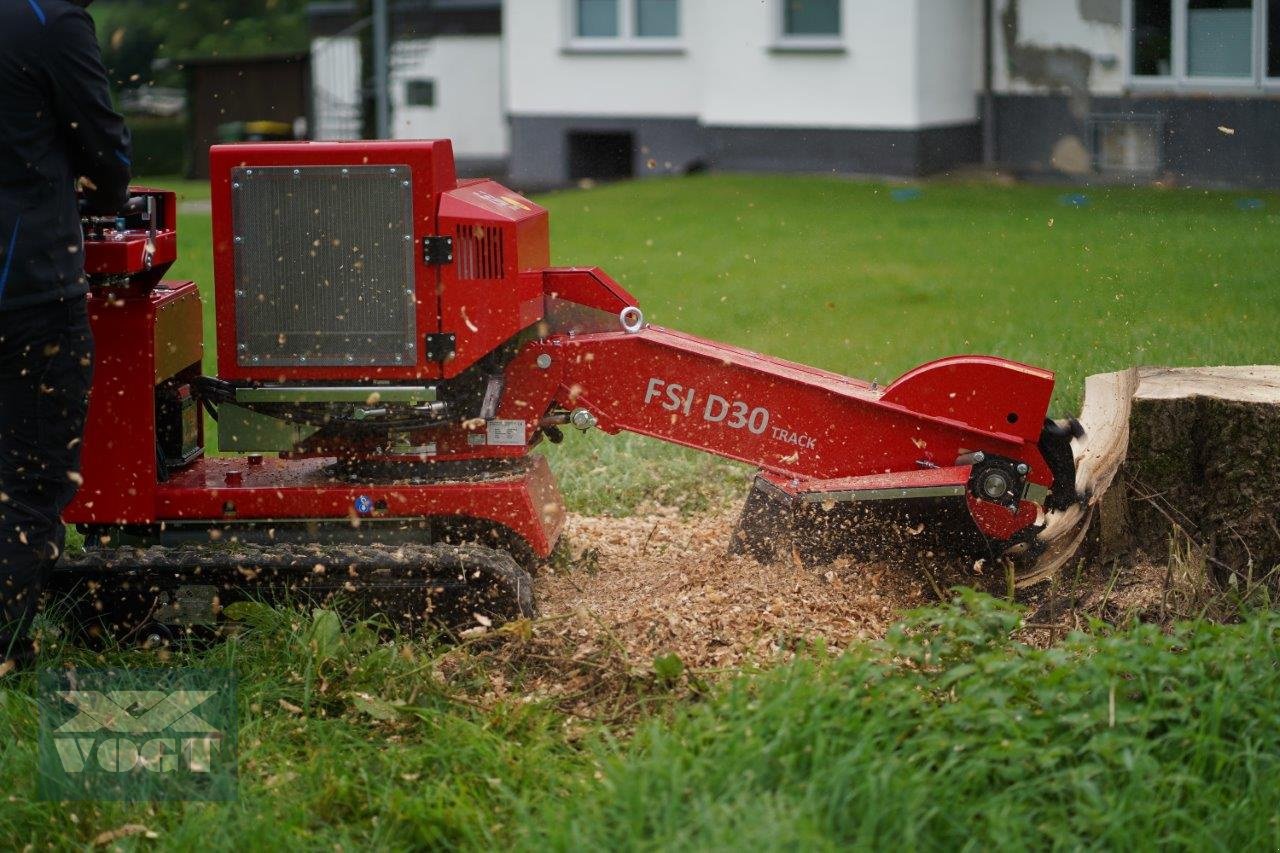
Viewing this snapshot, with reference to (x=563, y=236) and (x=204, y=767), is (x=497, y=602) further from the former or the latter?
(x=563, y=236)

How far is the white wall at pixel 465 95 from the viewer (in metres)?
27.2

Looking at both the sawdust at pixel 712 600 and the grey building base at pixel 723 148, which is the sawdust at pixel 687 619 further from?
the grey building base at pixel 723 148

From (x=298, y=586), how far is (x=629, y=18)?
55.9 ft

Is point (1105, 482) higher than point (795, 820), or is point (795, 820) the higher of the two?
point (1105, 482)

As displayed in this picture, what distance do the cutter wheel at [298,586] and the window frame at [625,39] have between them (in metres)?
16.6

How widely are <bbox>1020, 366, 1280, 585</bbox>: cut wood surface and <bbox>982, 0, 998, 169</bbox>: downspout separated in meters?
13.1

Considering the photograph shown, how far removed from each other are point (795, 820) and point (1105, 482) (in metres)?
2.36

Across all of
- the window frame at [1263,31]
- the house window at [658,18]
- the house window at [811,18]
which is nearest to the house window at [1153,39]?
the window frame at [1263,31]

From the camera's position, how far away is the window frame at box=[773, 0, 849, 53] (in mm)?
17953

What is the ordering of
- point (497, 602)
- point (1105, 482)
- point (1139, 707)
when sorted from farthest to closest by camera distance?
1. point (1105, 482)
2. point (497, 602)
3. point (1139, 707)

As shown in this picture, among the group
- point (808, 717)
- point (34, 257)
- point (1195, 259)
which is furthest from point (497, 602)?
point (1195, 259)

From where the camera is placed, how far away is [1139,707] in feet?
11.9

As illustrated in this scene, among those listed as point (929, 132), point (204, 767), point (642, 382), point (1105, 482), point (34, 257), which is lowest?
point (204, 767)

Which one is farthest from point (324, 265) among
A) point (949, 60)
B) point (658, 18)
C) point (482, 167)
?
point (482, 167)
